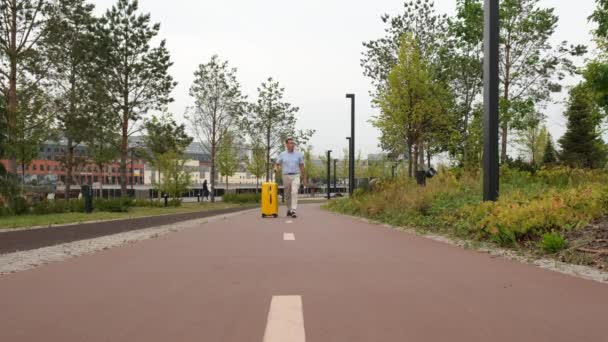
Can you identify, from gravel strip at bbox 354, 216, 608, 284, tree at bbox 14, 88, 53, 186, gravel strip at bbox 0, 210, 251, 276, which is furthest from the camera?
tree at bbox 14, 88, 53, 186

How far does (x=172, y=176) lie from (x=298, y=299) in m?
31.3

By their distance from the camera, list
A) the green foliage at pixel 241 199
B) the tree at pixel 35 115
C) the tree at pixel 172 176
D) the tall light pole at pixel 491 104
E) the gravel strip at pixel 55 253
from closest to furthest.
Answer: the gravel strip at pixel 55 253 < the tall light pole at pixel 491 104 < the tree at pixel 35 115 < the tree at pixel 172 176 < the green foliage at pixel 241 199

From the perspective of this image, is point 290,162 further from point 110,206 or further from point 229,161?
point 229,161

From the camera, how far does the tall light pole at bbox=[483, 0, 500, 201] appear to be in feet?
29.8

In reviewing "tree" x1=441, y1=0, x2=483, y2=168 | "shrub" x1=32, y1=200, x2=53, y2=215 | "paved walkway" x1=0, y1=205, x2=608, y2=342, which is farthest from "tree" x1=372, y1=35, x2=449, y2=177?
"paved walkway" x1=0, y1=205, x2=608, y2=342

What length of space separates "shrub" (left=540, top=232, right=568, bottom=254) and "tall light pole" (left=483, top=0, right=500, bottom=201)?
118 inches

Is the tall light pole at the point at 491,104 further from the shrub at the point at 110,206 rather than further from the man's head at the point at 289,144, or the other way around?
the shrub at the point at 110,206

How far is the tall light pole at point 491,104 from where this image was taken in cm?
907

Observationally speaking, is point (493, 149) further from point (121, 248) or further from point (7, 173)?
point (7, 173)

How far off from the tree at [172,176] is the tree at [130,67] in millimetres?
2354

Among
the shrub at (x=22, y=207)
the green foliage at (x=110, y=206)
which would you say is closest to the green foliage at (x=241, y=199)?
the green foliage at (x=110, y=206)

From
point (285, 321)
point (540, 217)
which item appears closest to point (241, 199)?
point (540, 217)

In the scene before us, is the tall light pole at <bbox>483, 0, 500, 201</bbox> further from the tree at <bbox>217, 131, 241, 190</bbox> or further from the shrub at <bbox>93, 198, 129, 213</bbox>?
the tree at <bbox>217, 131, 241, 190</bbox>

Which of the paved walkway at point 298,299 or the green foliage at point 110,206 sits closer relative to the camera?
the paved walkway at point 298,299
